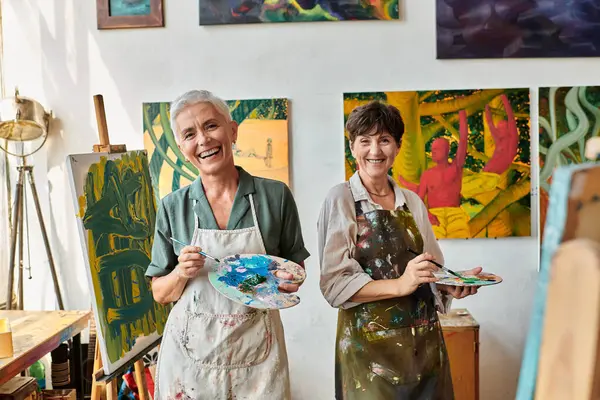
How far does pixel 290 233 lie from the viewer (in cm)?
170

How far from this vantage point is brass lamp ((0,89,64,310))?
2.92 metres

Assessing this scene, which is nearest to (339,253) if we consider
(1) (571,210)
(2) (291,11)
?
(1) (571,210)

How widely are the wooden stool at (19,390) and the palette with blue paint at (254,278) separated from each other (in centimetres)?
111

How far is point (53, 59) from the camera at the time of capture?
3.15 metres

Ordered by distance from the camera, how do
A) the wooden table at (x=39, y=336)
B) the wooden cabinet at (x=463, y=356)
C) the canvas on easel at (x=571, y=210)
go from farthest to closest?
the wooden cabinet at (x=463, y=356) → the wooden table at (x=39, y=336) → the canvas on easel at (x=571, y=210)

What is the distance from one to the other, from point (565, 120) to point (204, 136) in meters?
2.13

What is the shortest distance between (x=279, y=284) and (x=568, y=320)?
109 centimetres

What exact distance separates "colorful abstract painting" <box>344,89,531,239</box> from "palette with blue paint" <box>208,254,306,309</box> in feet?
4.92

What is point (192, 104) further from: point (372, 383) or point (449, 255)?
point (449, 255)

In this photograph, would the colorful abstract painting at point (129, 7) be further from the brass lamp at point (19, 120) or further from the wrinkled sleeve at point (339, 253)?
the wrinkled sleeve at point (339, 253)

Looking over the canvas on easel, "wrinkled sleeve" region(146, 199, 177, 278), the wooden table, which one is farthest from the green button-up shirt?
the canvas on easel

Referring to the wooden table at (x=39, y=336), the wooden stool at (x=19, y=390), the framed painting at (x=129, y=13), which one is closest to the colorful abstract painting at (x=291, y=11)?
the framed painting at (x=129, y=13)

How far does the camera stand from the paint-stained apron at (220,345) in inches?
63.4

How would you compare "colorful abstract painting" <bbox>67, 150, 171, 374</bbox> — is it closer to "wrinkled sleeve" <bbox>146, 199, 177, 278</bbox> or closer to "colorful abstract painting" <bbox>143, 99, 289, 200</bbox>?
"wrinkled sleeve" <bbox>146, 199, 177, 278</bbox>
